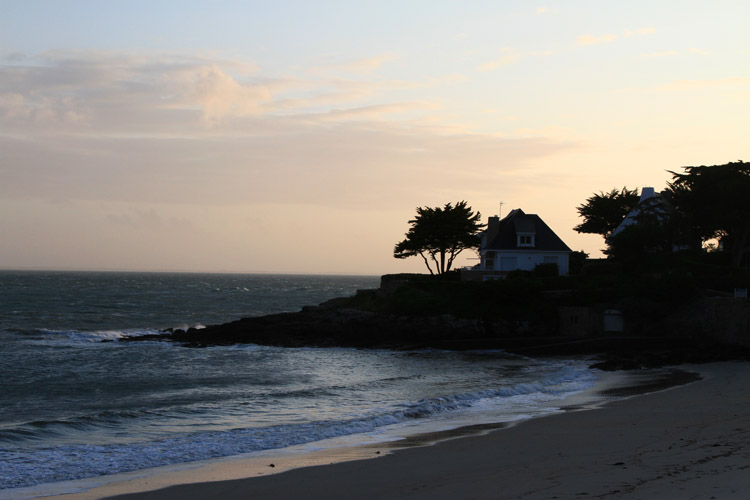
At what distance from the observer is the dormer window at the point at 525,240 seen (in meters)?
56.8

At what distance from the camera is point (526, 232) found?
5669cm

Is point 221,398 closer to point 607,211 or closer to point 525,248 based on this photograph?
point 525,248

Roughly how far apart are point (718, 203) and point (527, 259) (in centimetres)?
1435

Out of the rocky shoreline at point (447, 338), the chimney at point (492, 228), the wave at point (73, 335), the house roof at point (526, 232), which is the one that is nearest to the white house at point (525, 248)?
the house roof at point (526, 232)

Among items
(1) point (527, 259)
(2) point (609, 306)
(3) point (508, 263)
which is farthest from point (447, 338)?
(1) point (527, 259)

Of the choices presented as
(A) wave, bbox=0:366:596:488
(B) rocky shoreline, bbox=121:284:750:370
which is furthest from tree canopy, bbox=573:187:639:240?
(A) wave, bbox=0:366:596:488

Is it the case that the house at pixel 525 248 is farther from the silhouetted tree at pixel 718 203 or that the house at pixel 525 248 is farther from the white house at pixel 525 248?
the silhouetted tree at pixel 718 203

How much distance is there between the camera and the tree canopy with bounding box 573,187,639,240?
228ft

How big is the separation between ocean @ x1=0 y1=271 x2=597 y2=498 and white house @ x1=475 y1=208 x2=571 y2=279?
56.7 ft

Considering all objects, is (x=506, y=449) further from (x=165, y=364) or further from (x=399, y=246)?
(x=399, y=246)

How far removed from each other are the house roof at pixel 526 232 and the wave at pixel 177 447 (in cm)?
3396

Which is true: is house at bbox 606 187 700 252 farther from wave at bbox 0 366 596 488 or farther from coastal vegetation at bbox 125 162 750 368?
wave at bbox 0 366 596 488

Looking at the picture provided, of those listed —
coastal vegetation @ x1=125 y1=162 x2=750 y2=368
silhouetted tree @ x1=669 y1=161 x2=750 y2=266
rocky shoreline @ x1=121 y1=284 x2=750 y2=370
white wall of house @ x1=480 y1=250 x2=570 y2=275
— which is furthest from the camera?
white wall of house @ x1=480 y1=250 x2=570 y2=275

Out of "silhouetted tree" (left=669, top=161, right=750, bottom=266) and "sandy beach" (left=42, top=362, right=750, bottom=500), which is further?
"silhouetted tree" (left=669, top=161, right=750, bottom=266)
